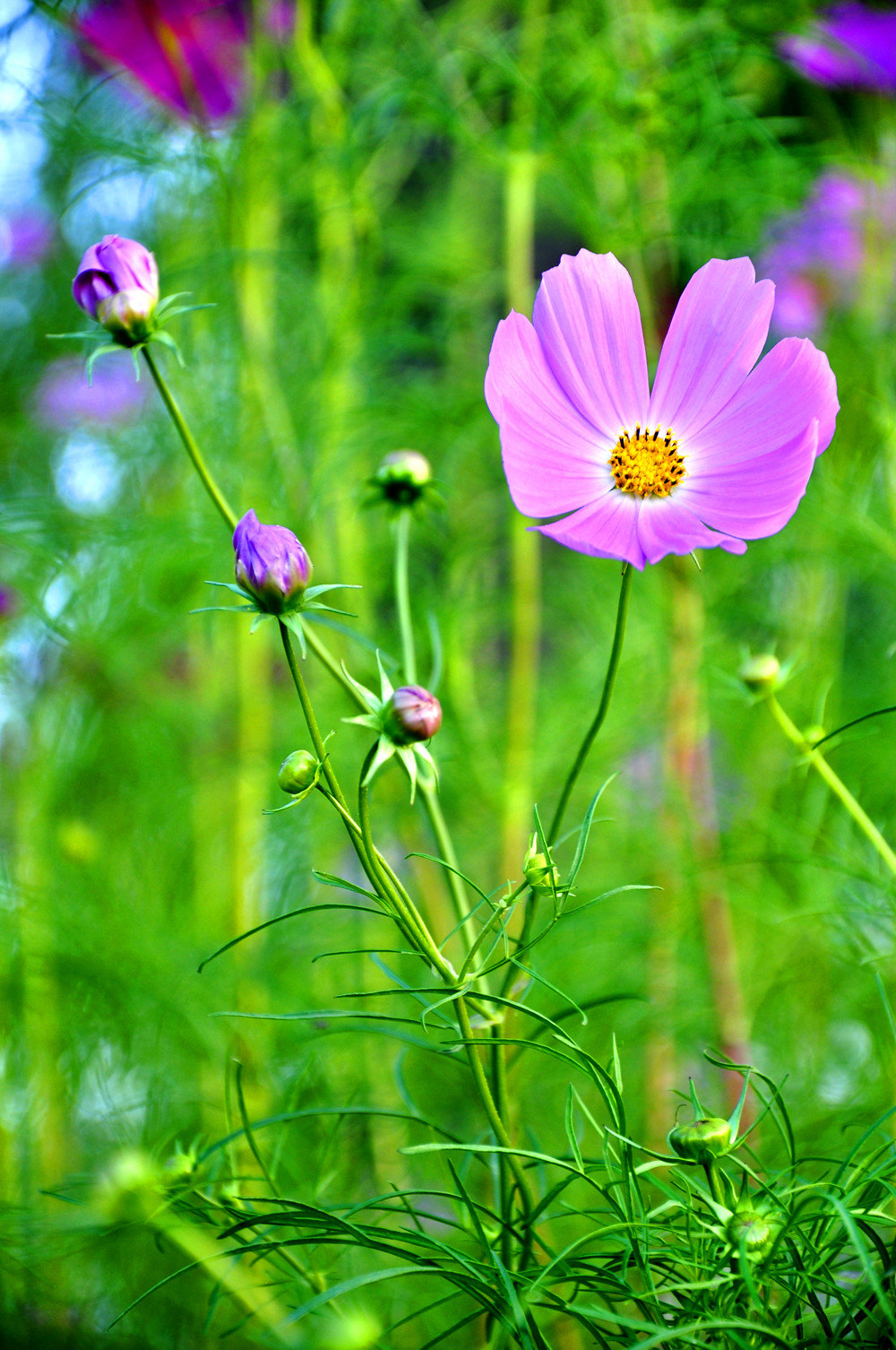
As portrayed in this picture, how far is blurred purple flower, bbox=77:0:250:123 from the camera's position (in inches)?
20.5

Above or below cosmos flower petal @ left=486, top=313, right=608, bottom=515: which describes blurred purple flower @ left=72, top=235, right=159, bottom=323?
above

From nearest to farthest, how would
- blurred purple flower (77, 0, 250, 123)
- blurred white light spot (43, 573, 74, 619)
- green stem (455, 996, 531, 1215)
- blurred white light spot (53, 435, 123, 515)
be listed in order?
green stem (455, 996, 531, 1215) → blurred purple flower (77, 0, 250, 123) → blurred white light spot (43, 573, 74, 619) → blurred white light spot (53, 435, 123, 515)

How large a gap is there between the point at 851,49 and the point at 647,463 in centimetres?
40

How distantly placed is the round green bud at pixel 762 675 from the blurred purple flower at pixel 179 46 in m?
0.42

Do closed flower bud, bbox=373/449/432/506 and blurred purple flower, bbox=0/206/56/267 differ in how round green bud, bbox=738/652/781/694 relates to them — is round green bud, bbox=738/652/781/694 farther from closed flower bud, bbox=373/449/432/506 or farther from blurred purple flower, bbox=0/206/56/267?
blurred purple flower, bbox=0/206/56/267

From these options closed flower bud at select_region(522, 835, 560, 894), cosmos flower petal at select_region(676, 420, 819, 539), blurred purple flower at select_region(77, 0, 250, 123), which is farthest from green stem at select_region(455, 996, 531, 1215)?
blurred purple flower at select_region(77, 0, 250, 123)

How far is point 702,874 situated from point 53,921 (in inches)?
15.2

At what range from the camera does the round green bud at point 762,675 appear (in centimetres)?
31

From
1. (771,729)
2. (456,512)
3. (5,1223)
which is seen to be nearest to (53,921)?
(5,1223)

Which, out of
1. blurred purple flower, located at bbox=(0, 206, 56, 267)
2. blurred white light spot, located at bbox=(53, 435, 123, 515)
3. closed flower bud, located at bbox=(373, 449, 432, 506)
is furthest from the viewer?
blurred purple flower, located at bbox=(0, 206, 56, 267)

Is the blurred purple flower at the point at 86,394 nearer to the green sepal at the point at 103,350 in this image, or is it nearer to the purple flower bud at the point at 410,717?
the green sepal at the point at 103,350

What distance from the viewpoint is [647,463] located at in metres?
0.29

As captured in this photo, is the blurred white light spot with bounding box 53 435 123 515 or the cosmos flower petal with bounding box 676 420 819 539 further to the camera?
the blurred white light spot with bounding box 53 435 123 515

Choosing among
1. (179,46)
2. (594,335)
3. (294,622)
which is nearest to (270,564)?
(294,622)
